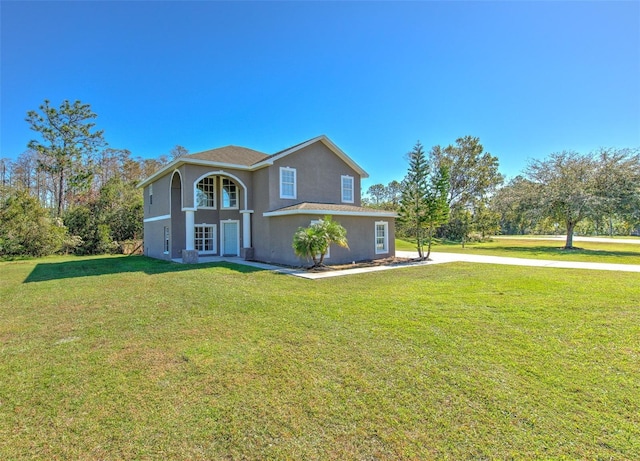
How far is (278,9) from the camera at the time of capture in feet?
41.4

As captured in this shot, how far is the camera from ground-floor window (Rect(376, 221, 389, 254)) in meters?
16.7

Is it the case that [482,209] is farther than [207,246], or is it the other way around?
[482,209]

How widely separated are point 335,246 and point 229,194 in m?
7.88

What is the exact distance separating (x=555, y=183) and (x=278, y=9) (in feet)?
80.6

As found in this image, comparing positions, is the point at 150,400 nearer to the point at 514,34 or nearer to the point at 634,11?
the point at 514,34

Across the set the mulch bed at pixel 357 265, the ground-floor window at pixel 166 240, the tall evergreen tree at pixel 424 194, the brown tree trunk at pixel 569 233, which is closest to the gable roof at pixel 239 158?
the ground-floor window at pixel 166 240

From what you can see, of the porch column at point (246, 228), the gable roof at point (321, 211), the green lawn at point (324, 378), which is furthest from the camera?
the porch column at point (246, 228)

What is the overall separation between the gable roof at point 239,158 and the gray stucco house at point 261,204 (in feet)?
0.17

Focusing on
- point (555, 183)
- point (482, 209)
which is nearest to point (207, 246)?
point (555, 183)

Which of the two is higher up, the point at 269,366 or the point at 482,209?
the point at 482,209

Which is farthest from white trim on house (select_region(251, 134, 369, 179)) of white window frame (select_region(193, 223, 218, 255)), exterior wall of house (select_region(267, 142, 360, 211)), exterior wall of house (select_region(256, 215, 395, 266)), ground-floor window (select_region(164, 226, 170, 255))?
ground-floor window (select_region(164, 226, 170, 255))

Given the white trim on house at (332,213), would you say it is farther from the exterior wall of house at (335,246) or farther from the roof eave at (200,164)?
the roof eave at (200,164)

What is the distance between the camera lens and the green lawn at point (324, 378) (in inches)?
104

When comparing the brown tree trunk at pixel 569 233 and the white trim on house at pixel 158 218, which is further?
the brown tree trunk at pixel 569 233
